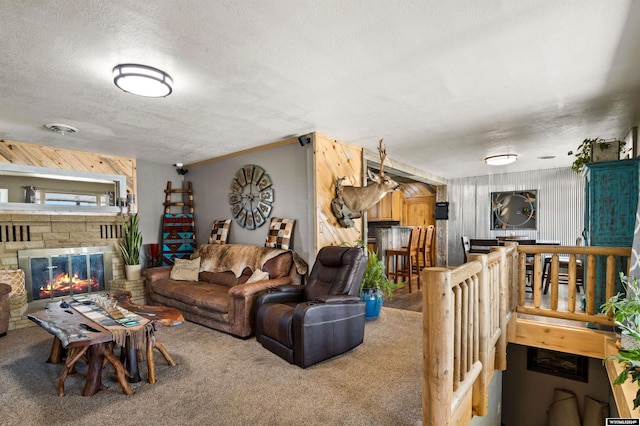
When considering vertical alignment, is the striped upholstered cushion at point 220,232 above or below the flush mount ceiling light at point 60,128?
below

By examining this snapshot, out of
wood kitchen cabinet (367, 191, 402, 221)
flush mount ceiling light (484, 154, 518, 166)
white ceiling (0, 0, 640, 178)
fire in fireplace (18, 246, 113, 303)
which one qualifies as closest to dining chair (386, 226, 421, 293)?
flush mount ceiling light (484, 154, 518, 166)

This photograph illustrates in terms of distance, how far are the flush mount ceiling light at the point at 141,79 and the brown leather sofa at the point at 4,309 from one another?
301 cm

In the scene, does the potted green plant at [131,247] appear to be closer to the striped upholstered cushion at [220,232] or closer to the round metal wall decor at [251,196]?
the striped upholstered cushion at [220,232]

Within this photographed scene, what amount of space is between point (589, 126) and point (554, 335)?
2.41 meters

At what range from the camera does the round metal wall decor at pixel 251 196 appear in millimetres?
4609

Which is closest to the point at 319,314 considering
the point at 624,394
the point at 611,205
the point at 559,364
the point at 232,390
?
the point at 232,390

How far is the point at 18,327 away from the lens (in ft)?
12.7

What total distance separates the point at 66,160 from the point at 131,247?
1.52 meters

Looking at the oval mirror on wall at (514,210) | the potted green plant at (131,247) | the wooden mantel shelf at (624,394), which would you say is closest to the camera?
the wooden mantel shelf at (624,394)

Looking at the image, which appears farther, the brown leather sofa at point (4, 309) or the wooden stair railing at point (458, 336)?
the brown leather sofa at point (4, 309)

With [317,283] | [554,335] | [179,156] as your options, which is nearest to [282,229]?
[317,283]

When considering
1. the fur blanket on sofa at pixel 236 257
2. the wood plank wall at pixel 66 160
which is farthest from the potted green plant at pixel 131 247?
the fur blanket on sofa at pixel 236 257

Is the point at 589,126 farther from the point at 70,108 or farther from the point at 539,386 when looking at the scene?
the point at 70,108

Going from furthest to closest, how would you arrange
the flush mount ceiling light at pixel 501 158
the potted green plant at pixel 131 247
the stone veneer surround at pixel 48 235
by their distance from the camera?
the flush mount ceiling light at pixel 501 158, the potted green plant at pixel 131 247, the stone veneer surround at pixel 48 235
